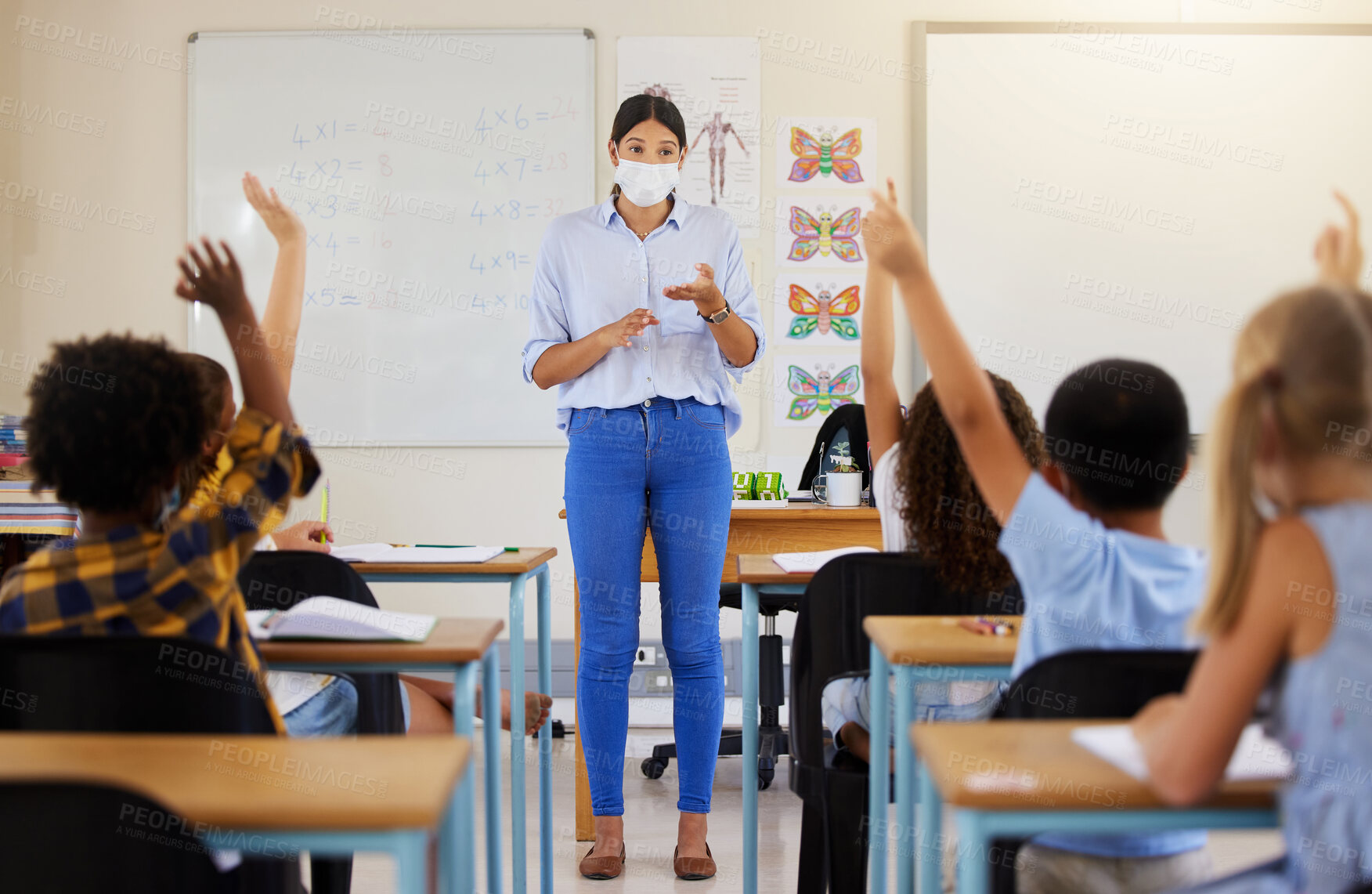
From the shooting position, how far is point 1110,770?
2.55 feet

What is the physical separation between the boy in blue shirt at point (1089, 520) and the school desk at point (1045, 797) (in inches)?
10.7

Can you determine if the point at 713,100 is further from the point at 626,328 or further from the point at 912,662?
the point at 912,662

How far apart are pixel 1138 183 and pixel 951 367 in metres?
3.14

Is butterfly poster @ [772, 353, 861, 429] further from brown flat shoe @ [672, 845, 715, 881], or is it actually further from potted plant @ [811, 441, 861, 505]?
brown flat shoe @ [672, 845, 715, 881]

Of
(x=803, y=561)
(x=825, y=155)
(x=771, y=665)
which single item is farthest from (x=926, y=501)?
(x=825, y=155)

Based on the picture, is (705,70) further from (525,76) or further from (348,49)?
(348,49)

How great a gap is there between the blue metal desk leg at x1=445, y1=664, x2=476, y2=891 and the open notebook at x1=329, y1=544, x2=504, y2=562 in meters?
0.70

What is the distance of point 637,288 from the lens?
7.47ft

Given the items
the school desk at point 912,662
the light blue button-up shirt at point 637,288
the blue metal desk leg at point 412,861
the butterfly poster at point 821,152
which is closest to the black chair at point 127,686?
the blue metal desk leg at point 412,861

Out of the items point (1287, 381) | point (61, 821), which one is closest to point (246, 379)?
point (61, 821)

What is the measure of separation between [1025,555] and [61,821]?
2.91ft

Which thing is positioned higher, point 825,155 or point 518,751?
point 825,155

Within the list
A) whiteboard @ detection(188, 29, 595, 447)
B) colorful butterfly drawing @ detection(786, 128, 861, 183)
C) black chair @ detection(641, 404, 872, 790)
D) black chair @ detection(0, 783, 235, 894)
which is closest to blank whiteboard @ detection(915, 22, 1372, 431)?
colorful butterfly drawing @ detection(786, 128, 861, 183)

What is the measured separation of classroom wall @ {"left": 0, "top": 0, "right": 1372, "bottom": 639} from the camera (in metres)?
3.77
